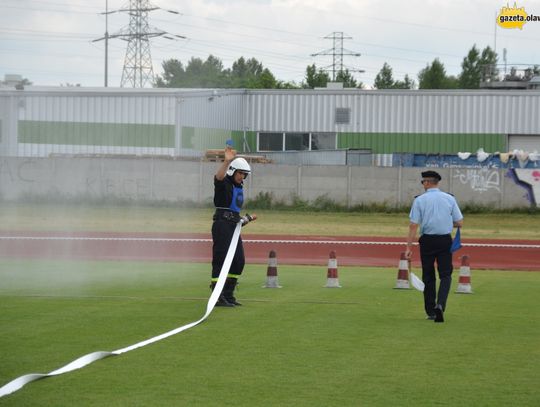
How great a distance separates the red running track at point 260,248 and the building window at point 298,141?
907 inches

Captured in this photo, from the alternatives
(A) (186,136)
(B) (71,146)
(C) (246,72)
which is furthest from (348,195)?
(C) (246,72)

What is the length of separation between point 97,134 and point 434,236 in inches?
1107

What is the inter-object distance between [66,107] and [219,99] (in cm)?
2328

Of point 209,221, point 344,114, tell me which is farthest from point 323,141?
point 209,221

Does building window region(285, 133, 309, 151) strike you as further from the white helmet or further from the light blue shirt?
the light blue shirt

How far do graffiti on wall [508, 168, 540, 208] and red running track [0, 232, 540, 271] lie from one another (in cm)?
995

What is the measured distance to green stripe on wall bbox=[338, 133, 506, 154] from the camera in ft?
176

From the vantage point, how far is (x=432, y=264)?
45.7 feet

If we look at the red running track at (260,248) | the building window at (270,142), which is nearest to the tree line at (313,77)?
the building window at (270,142)

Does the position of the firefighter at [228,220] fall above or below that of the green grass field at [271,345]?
above

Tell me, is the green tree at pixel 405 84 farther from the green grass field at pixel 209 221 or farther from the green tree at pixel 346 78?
the green grass field at pixel 209 221

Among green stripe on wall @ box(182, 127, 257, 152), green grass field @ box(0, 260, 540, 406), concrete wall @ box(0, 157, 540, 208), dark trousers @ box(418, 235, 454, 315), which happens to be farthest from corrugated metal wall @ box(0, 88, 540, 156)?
dark trousers @ box(418, 235, 454, 315)

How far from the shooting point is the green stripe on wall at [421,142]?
5366 centimetres

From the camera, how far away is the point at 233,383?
9.01m
